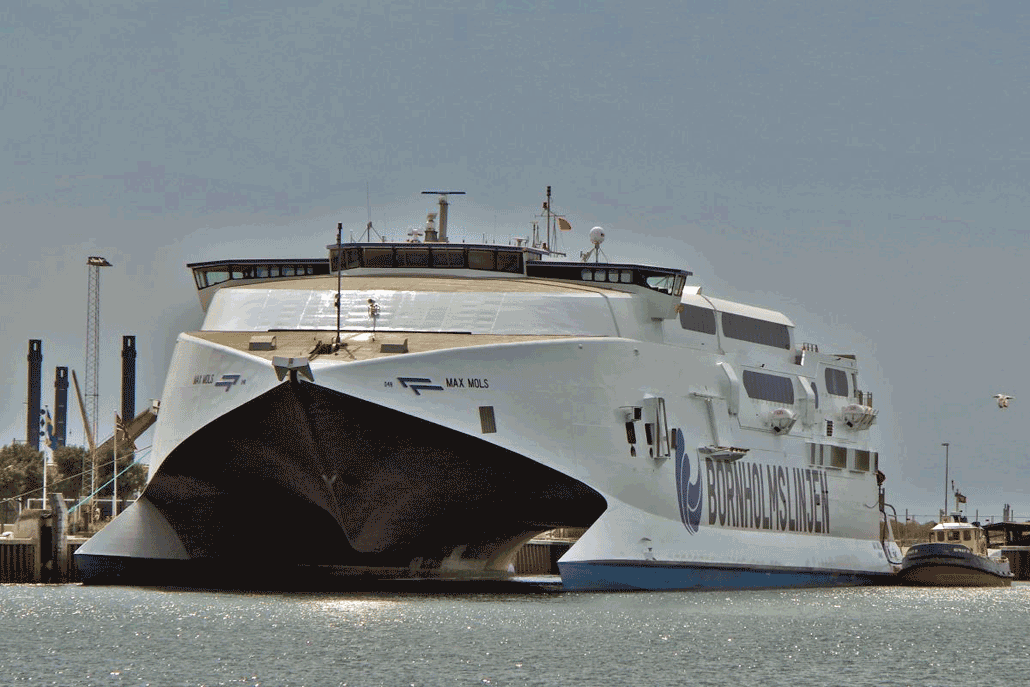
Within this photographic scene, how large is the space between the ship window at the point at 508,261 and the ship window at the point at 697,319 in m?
4.20

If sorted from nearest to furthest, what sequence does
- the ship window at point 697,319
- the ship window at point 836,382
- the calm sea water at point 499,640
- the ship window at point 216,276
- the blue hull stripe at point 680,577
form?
1. the calm sea water at point 499,640
2. the blue hull stripe at point 680,577
3. the ship window at point 216,276
4. the ship window at point 697,319
5. the ship window at point 836,382

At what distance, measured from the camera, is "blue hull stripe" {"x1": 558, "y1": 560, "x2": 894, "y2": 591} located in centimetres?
4819

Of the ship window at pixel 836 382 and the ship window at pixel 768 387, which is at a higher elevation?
the ship window at pixel 836 382

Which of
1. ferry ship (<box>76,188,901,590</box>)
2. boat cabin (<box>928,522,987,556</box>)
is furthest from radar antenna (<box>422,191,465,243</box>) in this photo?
boat cabin (<box>928,522,987,556</box>)

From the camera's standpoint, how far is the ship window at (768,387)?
5762 cm

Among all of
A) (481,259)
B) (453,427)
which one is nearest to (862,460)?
(481,259)

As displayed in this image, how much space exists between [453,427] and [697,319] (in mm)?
11696

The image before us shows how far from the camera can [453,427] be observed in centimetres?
4559

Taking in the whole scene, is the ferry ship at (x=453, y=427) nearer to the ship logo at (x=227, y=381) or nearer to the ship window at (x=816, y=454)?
the ship logo at (x=227, y=381)

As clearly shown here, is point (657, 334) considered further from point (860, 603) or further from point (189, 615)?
point (189, 615)

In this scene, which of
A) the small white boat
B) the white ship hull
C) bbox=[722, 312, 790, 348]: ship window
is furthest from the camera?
the small white boat

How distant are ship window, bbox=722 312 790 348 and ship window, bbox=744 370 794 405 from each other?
960mm

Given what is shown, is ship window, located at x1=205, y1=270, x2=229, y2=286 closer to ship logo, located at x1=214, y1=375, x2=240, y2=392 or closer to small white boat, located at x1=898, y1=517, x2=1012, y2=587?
ship logo, located at x1=214, y1=375, x2=240, y2=392

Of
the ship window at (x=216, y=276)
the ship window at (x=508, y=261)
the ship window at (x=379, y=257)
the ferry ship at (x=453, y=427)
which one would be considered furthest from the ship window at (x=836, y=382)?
the ship window at (x=216, y=276)
